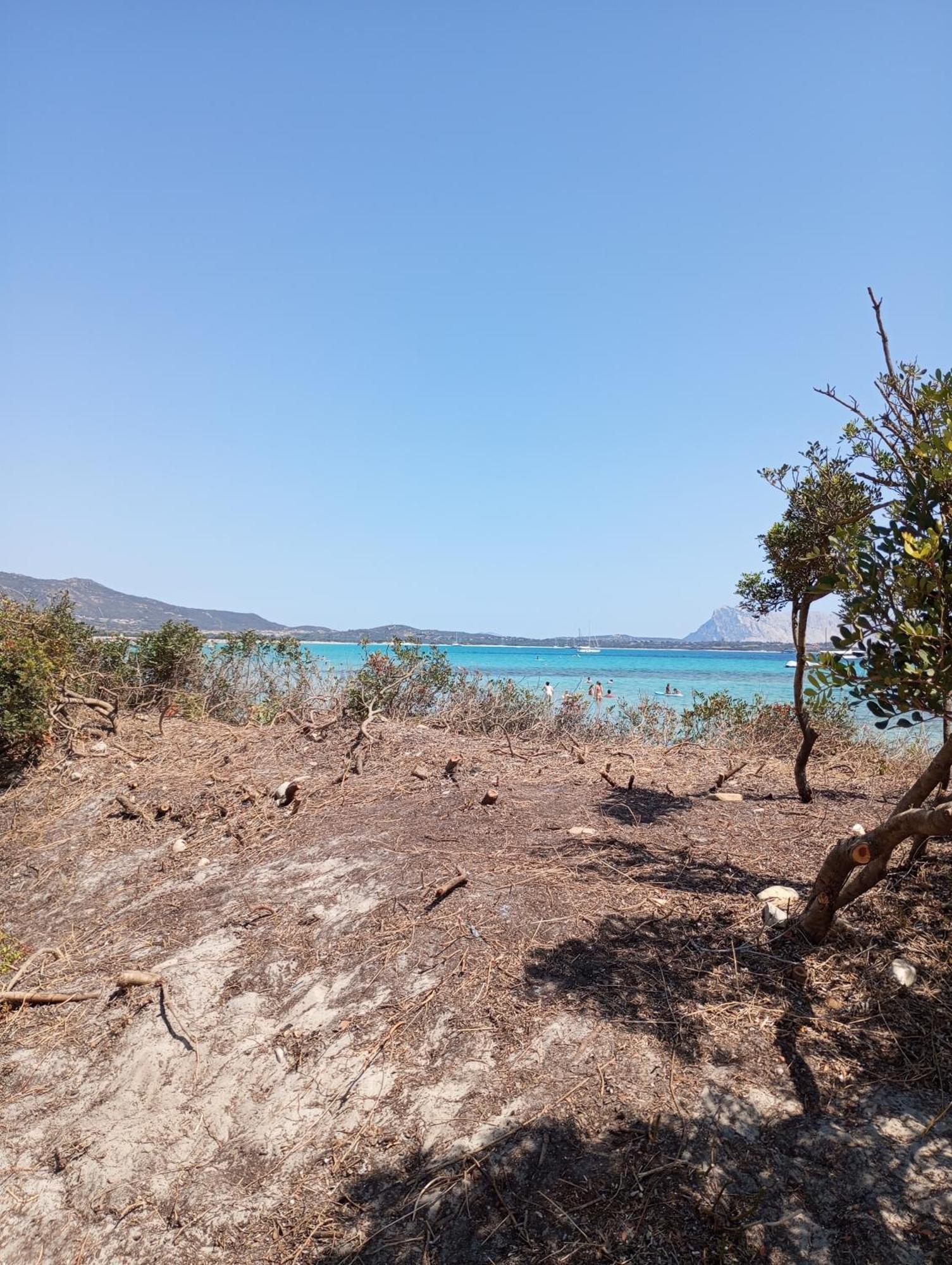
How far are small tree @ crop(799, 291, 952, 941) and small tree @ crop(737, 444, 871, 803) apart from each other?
1823 mm

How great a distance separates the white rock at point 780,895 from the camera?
183 inches

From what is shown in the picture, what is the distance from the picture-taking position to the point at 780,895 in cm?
469

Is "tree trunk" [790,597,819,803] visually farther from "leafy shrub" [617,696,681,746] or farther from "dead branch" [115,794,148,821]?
"dead branch" [115,794,148,821]

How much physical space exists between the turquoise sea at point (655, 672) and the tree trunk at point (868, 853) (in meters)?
9.04

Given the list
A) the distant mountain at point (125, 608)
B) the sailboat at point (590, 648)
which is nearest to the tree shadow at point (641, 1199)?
the distant mountain at point (125, 608)

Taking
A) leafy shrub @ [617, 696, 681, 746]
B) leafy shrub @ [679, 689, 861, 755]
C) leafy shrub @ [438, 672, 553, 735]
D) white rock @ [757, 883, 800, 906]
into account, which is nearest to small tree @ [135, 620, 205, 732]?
leafy shrub @ [438, 672, 553, 735]

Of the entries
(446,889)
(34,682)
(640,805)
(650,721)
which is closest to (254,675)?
(34,682)

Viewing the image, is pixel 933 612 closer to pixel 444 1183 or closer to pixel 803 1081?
pixel 803 1081

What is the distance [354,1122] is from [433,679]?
885 centimetres

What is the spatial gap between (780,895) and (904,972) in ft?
2.99

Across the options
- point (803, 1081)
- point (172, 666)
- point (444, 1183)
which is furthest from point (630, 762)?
point (172, 666)

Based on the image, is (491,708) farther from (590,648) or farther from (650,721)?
(590,648)

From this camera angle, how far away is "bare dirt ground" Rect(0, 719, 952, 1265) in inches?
111

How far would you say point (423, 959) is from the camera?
174 inches
